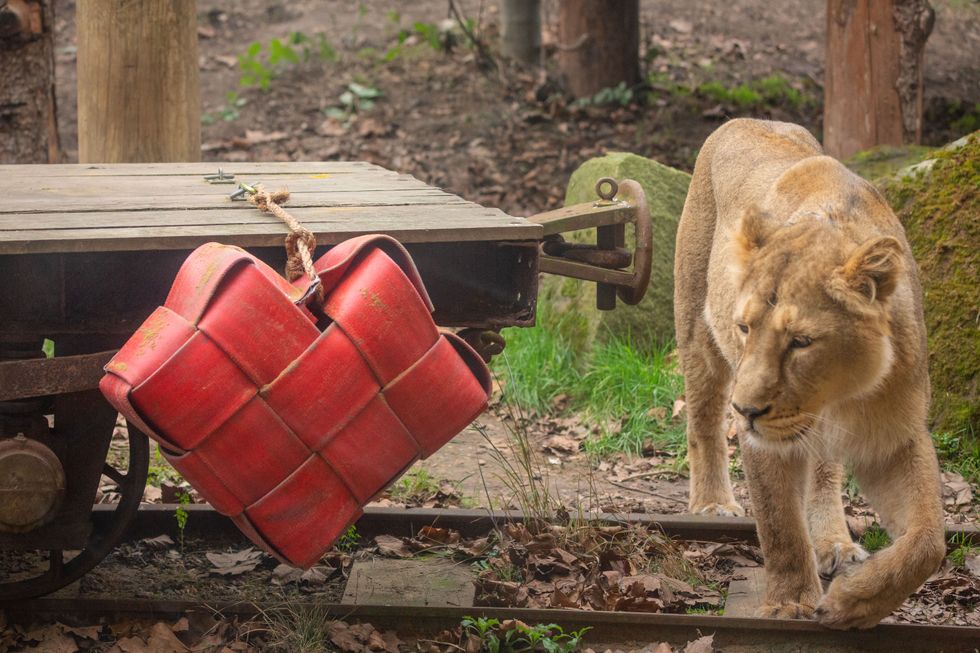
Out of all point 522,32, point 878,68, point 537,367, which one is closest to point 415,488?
point 537,367

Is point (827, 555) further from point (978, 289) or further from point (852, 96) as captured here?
point (852, 96)

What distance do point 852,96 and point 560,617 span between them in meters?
5.19

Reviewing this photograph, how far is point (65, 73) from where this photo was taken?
11.9 meters

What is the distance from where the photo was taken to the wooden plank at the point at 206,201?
12.2ft

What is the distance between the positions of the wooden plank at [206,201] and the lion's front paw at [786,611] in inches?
65.6

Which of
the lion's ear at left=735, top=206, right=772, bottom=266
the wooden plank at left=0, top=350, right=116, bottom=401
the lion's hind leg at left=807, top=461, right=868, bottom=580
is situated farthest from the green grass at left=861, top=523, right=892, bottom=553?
the wooden plank at left=0, top=350, right=116, bottom=401

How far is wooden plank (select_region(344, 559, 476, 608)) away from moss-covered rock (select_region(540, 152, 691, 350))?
109 inches

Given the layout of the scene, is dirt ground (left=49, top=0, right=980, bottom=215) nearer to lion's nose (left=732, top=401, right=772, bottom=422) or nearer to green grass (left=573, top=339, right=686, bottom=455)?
green grass (left=573, top=339, right=686, bottom=455)

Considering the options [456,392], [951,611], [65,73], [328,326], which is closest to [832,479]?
[951,611]

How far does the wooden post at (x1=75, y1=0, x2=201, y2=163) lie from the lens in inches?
219

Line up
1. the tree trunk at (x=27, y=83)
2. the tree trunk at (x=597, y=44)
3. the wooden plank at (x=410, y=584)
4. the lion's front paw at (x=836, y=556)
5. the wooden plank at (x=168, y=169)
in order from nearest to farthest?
the wooden plank at (x=410, y=584)
the lion's front paw at (x=836, y=556)
the wooden plank at (x=168, y=169)
the tree trunk at (x=27, y=83)
the tree trunk at (x=597, y=44)

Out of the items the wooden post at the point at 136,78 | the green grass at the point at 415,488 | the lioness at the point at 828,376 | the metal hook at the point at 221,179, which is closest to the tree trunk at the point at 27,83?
the wooden post at the point at 136,78

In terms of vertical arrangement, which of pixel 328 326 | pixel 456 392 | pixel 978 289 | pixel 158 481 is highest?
pixel 328 326

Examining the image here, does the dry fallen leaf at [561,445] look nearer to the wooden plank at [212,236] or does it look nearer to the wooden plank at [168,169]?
the wooden plank at [168,169]
